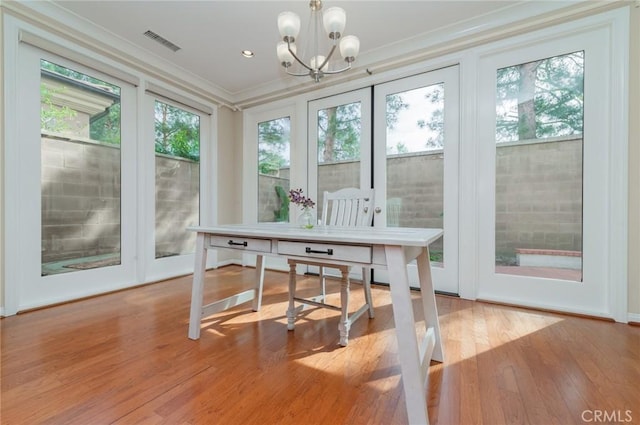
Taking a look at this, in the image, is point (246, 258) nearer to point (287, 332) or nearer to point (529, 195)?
point (287, 332)

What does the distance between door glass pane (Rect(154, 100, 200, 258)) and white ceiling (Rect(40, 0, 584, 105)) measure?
2.32ft

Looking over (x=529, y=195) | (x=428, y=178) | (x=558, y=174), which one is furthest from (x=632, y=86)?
(x=428, y=178)

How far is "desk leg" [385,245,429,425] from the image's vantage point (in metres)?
1.05

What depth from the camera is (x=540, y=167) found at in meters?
2.38

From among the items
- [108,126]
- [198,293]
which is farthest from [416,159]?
[108,126]

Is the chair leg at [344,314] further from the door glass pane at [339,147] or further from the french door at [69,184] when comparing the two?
the french door at [69,184]

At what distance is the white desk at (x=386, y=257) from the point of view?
1069 mm

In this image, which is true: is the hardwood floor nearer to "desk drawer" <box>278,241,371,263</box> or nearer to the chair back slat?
"desk drawer" <box>278,241,371,263</box>

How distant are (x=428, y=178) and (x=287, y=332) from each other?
6.67ft

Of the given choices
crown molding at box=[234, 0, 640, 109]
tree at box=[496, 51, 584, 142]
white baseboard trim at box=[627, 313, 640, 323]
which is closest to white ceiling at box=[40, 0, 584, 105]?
crown molding at box=[234, 0, 640, 109]

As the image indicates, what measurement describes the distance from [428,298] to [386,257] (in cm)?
57

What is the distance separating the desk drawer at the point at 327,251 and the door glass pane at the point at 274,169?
2423 millimetres

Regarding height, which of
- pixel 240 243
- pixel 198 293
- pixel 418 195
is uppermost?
pixel 418 195

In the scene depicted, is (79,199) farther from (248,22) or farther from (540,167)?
(540,167)
